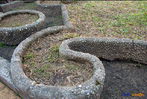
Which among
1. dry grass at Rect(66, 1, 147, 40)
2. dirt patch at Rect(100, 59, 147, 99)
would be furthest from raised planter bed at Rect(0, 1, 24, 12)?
dirt patch at Rect(100, 59, 147, 99)

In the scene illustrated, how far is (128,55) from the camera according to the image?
128 inches

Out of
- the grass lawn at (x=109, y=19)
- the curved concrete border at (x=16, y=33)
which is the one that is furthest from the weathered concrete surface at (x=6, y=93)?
the grass lawn at (x=109, y=19)

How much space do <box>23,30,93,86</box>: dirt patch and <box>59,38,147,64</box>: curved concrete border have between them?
1.55 ft

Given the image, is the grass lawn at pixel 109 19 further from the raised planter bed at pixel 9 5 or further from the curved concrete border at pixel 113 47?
the raised planter bed at pixel 9 5

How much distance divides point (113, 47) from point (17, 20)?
11.0 feet

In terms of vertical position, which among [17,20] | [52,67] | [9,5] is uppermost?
[9,5]

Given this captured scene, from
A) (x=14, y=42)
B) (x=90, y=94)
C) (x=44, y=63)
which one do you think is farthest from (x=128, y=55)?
(x=14, y=42)

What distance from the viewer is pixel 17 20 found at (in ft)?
14.3

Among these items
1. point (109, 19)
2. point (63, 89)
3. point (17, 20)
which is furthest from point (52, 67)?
point (109, 19)

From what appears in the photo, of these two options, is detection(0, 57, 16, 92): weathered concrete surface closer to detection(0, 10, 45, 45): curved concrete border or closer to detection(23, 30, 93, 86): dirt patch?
detection(23, 30, 93, 86): dirt patch

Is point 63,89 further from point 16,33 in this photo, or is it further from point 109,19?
point 109,19

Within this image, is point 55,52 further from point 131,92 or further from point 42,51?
point 131,92

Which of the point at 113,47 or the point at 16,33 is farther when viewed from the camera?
the point at 16,33

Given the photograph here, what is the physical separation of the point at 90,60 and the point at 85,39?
2.68ft
